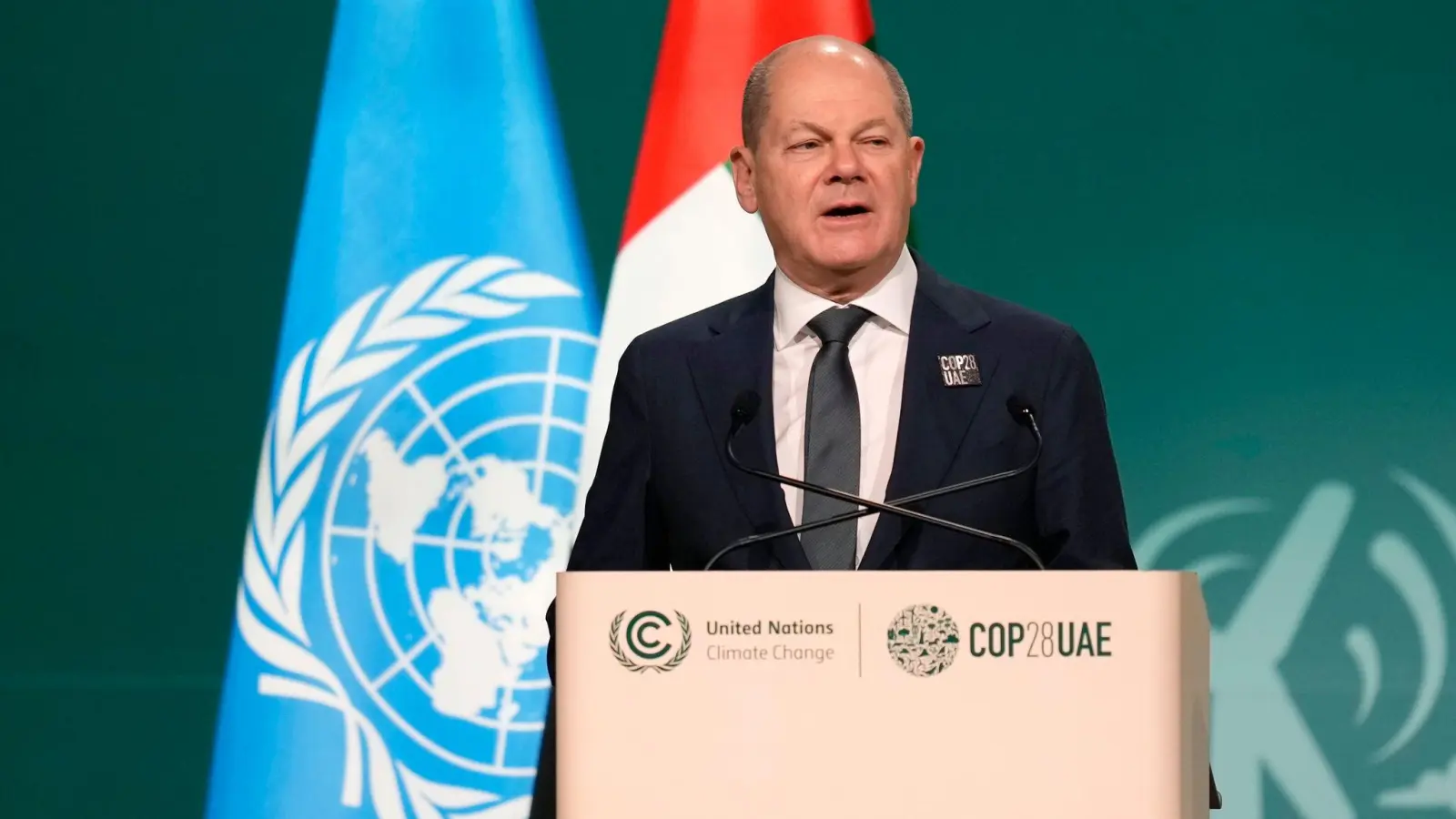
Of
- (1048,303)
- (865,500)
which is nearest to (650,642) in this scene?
(865,500)

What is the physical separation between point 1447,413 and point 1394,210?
386 millimetres

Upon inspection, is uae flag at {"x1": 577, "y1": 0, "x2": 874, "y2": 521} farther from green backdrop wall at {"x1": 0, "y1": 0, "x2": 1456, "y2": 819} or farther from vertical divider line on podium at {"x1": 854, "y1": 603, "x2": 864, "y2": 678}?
vertical divider line on podium at {"x1": 854, "y1": 603, "x2": 864, "y2": 678}

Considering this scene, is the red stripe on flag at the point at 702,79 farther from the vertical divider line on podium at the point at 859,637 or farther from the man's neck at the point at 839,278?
the vertical divider line on podium at the point at 859,637

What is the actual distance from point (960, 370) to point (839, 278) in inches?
8.0

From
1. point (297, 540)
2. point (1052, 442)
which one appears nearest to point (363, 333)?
point (297, 540)

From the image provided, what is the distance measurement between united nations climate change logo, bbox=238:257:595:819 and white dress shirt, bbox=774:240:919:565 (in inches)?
47.1

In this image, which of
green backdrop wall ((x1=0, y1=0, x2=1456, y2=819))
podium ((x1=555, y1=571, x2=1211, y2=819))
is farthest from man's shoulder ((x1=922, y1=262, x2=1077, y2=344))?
green backdrop wall ((x1=0, y1=0, x2=1456, y2=819))

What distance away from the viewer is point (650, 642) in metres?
1.24

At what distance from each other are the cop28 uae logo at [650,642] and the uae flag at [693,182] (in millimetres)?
1742

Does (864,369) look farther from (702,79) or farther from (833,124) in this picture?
(702,79)

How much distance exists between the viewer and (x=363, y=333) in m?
3.05

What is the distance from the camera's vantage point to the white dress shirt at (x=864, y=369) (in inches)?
68.0

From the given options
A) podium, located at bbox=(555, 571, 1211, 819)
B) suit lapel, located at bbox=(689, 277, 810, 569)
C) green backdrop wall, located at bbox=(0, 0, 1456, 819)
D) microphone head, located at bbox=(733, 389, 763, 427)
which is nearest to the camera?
podium, located at bbox=(555, 571, 1211, 819)

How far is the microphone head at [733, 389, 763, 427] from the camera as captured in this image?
5.10ft
